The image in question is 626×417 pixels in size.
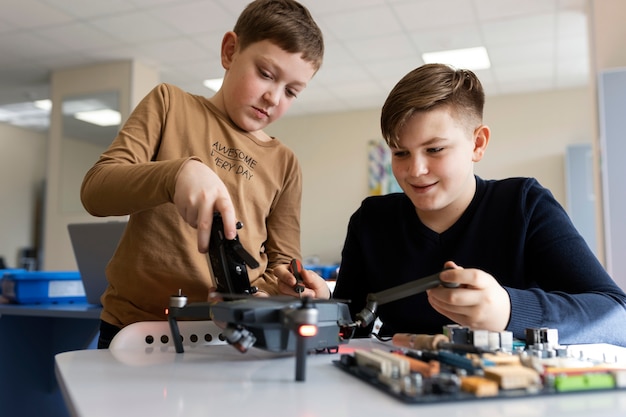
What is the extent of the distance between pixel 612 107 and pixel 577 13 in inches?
52.0

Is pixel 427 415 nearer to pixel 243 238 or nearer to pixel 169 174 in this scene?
pixel 169 174

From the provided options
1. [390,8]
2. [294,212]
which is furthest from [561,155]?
[294,212]

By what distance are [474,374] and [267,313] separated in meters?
0.21

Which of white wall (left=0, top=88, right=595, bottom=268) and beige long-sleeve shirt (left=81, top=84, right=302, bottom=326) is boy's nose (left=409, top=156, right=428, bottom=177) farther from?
white wall (left=0, top=88, right=595, bottom=268)

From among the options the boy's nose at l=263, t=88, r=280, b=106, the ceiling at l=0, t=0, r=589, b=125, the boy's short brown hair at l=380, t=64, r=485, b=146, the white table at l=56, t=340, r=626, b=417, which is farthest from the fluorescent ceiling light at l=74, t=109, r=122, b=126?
the white table at l=56, t=340, r=626, b=417

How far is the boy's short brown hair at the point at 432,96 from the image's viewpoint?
101 centimetres

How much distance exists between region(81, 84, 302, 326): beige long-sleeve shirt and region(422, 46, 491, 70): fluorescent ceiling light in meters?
3.86

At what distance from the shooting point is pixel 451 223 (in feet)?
3.62

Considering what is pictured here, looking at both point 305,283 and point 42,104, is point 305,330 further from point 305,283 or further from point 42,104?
point 42,104

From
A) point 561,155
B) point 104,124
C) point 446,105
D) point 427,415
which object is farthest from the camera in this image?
point 561,155

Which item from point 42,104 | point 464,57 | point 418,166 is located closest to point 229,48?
point 418,166

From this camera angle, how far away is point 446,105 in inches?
40.3

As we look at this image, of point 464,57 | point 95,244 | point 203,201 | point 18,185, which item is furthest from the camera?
point 18,185

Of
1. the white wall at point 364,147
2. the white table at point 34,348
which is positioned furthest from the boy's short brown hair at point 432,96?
the white wall at point 364,147
